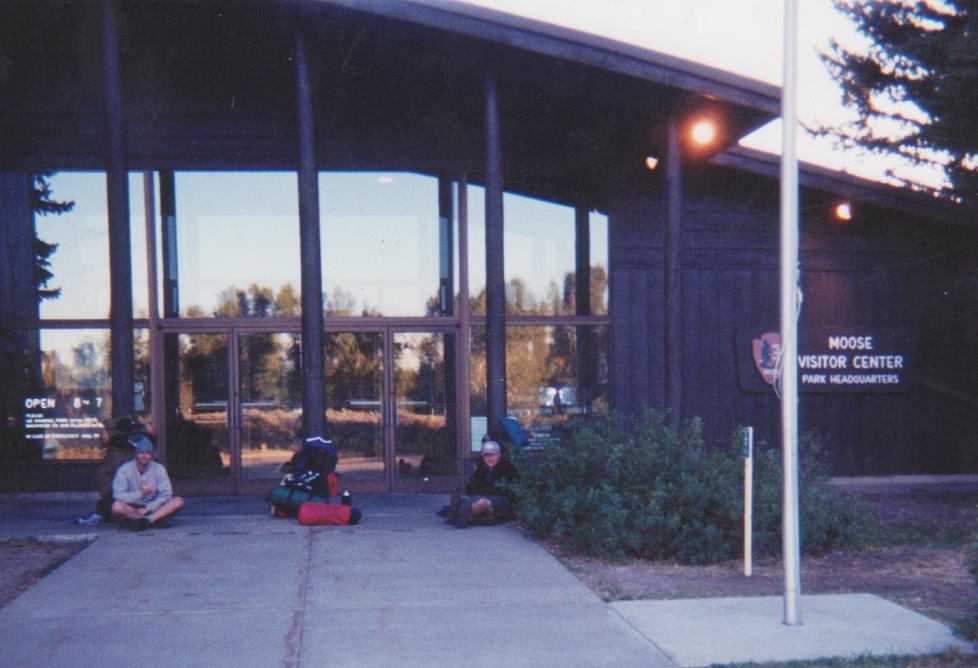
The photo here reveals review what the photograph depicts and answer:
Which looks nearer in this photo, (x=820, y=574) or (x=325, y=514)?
(x=820, y=574)

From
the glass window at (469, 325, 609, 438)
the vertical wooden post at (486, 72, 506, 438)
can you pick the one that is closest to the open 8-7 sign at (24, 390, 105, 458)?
the glass window at (469, 325, 609, 438)

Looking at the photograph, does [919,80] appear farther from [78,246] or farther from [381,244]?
[78,246]

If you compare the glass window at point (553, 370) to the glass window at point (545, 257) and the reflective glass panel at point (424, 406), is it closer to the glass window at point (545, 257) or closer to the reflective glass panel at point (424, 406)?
the glass window at point (545, 257)

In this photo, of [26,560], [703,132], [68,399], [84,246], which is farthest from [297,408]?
[703,132]

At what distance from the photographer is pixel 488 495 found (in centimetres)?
1128

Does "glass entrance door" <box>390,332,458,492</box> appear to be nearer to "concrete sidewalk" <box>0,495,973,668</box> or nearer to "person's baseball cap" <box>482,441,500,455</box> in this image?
"person's baseball cap" <box>482,441,500,455</box>

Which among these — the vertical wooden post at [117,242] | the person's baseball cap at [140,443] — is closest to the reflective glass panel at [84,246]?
the vertical wooden post at [117,242]

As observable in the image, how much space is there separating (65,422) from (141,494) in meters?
3.62

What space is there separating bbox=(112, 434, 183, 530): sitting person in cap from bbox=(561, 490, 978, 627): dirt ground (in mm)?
4523

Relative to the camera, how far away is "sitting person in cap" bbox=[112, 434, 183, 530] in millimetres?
10711

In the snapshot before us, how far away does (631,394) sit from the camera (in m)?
14.8

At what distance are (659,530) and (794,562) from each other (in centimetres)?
266

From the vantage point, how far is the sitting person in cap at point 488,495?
35.9 feet

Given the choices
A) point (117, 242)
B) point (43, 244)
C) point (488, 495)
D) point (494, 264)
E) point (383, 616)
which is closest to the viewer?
point (383, 616)
